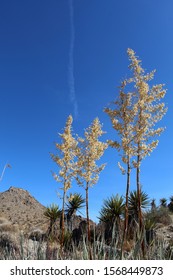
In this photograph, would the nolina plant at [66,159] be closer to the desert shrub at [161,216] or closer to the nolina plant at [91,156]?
the nolina plant at [91,156]

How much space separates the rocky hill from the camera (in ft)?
91.3

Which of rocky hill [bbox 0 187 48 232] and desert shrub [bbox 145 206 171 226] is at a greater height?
rocky hill [bbox 0 187 48 232]

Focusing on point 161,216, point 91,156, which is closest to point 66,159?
point 91,156

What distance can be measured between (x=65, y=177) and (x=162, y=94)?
4269mm

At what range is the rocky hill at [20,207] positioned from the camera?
27.8 m

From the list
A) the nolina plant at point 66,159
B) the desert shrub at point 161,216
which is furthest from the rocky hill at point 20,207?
the nolina plant at point 66,159

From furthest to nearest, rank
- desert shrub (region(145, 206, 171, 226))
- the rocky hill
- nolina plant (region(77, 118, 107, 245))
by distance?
the rocky hill → desert shrub (region(145, 206, 171, 226)) → nolina plant (region(77, 118, 107, 245))

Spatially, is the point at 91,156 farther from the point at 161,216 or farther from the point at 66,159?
the point at 161,216

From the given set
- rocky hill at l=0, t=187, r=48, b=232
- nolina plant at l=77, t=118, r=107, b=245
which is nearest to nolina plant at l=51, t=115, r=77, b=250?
nolina plant at l=77, t=118, r=107, b=245

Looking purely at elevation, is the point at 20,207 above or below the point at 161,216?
above

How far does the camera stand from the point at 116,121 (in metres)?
7.54

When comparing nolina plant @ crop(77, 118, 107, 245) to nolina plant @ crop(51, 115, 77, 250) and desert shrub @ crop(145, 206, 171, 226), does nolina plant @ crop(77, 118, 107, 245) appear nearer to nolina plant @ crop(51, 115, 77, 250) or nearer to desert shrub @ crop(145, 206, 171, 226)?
nolina plant @ crop(51, 115, 77, 250)

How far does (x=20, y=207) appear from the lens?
30.6 metres
